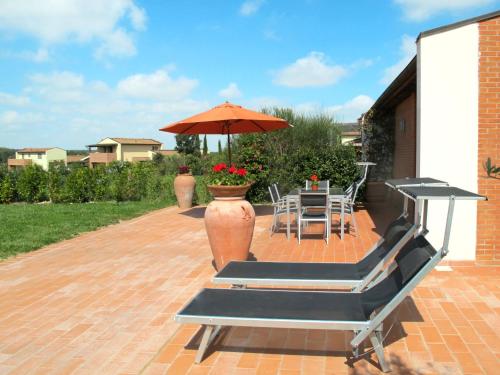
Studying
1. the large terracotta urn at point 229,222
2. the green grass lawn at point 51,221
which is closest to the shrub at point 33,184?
the green grass lawn at point 51,221

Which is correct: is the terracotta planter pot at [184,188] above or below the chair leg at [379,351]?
above

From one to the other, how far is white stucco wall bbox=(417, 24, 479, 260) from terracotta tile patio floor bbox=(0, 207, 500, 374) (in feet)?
2.23

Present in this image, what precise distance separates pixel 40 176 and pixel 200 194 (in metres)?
6.39

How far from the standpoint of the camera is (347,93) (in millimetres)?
18328

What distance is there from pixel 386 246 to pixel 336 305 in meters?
1.08

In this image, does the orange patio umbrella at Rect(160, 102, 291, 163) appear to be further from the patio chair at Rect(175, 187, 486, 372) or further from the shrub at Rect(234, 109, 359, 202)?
the patio chair at Rect(175, 187, 486, 372)

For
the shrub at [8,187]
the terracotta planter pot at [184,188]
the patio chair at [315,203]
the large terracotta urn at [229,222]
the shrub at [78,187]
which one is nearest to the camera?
the large terracotta urn at [229,222]

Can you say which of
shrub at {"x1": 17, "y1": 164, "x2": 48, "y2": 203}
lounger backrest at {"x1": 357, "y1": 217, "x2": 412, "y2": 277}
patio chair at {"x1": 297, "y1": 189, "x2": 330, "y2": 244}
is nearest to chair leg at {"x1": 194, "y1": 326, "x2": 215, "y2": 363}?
lounger backrest at {"x1": 357, "y1": 217, "x2": 412, "y2": 277}

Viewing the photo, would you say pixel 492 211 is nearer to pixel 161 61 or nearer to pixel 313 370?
pixel 313 370

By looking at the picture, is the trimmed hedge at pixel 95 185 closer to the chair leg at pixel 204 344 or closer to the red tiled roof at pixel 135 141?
the chair leg at pixel 204 344

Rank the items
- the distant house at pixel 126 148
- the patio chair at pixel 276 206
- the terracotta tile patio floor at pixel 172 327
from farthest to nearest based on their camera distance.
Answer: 1. the distant house at pixel 126 148
2. the patio chair at pixel 276 206
3. the terracotta tile patio floor at pixel 172 327

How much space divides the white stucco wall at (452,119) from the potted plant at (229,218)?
97.7 inches

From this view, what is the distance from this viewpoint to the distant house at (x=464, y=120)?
18.3ft

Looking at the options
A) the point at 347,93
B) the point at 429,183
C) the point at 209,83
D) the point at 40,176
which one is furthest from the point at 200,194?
the point at 429,183
